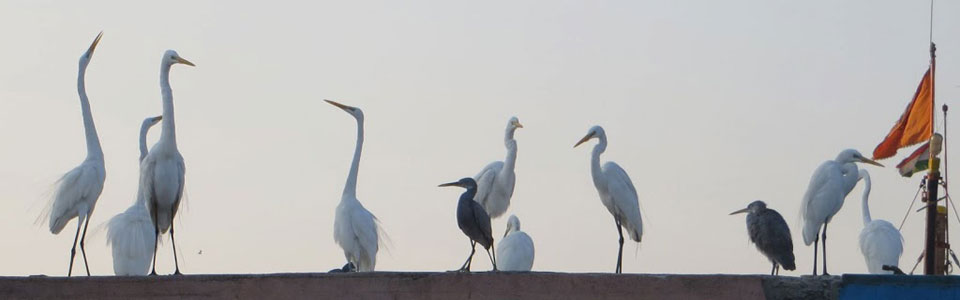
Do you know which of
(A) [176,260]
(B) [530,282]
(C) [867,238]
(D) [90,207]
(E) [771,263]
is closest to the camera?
(B) [530,282]

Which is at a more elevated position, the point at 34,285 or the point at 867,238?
the point at 867,238

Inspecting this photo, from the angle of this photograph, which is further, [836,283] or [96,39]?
[96,39]

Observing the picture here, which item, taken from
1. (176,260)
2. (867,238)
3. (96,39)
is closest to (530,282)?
(176,260)

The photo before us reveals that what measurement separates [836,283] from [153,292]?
13.8ft

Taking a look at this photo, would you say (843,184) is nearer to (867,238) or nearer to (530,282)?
(867,238)

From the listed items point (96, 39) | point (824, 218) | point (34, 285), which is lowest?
point (34, 285)

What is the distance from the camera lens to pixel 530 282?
10.5 meters

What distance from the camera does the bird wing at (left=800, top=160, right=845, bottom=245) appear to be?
15.2 meters

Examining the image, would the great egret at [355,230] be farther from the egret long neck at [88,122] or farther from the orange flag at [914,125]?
the orange flag at [914,125]

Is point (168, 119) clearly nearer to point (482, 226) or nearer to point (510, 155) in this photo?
point (482, 226)

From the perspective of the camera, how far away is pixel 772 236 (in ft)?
50.1

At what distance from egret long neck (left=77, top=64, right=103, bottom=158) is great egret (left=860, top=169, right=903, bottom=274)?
835 cm

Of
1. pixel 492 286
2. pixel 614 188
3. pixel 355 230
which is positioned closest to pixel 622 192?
pixel 614 188

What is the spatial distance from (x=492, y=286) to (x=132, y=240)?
238 inches
